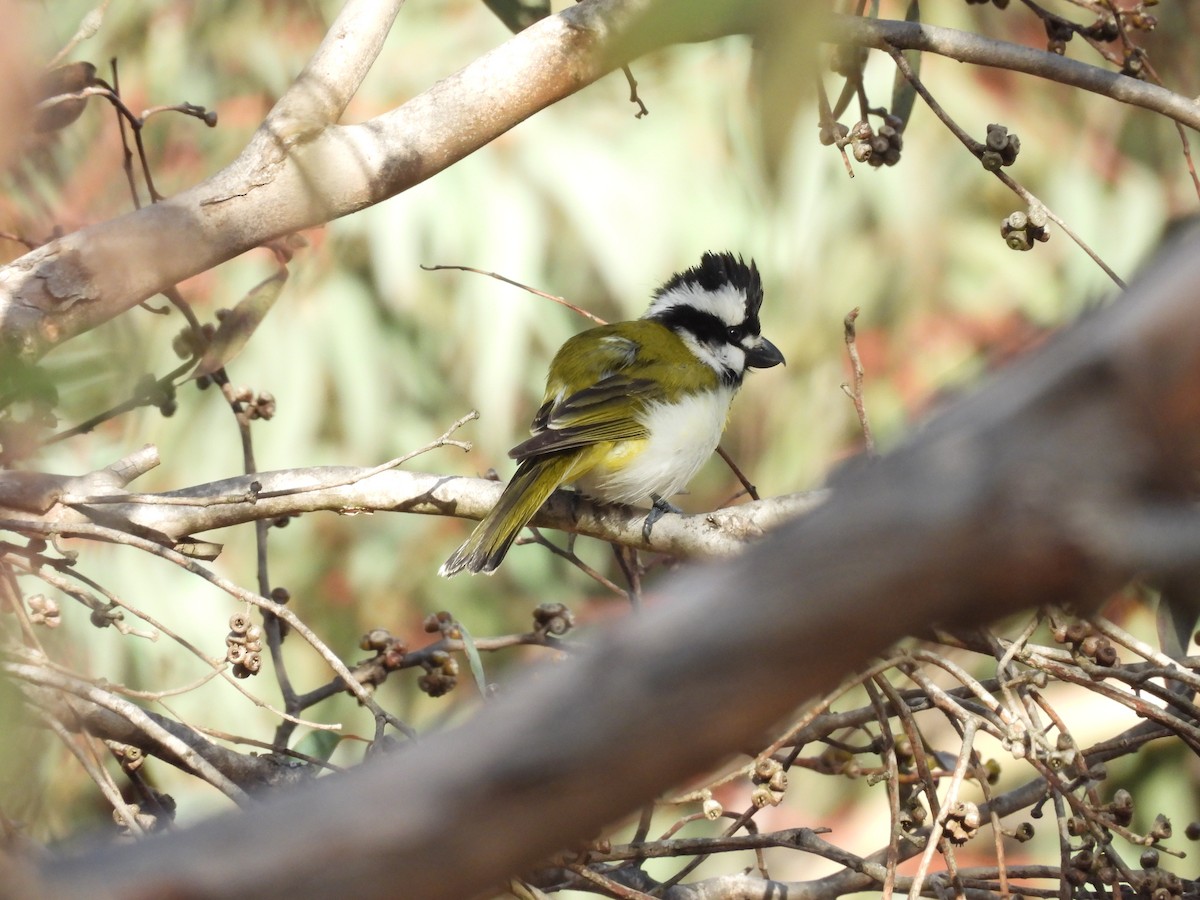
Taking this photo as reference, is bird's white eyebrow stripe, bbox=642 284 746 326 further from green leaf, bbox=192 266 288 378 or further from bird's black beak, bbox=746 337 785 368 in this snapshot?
green leaf, bbox=192 266 288 378

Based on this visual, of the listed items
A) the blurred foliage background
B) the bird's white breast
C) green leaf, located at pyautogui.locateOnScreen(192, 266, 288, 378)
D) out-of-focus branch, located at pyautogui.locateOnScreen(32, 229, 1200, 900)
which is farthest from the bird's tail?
the blurred foliage background

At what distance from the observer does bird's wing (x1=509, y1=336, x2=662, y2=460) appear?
2721mm

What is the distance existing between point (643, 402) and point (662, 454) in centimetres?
16

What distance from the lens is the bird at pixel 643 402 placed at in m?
2.53

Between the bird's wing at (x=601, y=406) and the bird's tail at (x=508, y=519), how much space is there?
0.05 meters

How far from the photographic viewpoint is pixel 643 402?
3.00 metres

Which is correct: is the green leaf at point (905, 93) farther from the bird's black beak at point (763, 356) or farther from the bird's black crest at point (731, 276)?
the bird's black beak at point (763, 356)

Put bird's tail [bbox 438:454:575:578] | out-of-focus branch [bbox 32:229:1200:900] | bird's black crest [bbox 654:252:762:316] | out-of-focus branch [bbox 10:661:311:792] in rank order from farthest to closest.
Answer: bird's black crest [bbox 654:252:762:316], bird's tail [bbox 438:454:575:578], out-of-focus branch [bbox 10:661:311:792], out-of-focus branch [bbox 32:229:1200:900]

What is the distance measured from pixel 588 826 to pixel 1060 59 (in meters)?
1.71

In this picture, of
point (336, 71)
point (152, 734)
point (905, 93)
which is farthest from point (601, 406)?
point (152, 734)

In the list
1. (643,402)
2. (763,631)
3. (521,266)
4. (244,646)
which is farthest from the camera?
(521,266)

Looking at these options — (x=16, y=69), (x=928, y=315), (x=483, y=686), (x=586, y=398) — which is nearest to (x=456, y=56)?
(x=928, y=315)

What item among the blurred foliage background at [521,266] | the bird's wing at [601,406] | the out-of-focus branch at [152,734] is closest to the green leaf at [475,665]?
the out-of-focus branch at [152,734]

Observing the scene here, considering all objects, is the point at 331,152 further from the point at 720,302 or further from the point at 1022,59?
the point at 720,302
